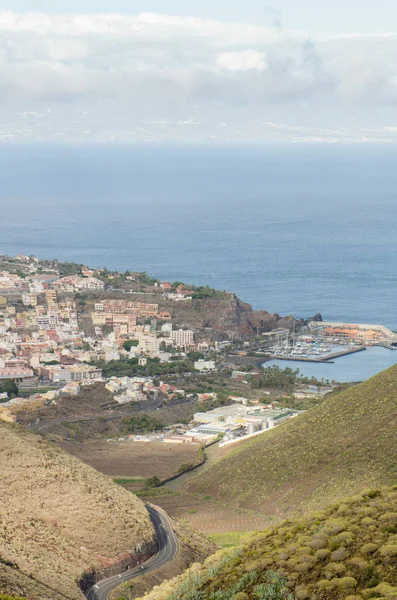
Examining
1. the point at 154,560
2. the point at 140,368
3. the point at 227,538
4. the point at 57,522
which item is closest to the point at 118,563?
the point at 154,560

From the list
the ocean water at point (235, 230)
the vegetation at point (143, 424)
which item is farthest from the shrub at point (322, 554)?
the ocean water at point (235, 230)

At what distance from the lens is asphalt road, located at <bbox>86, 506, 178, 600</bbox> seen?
14.2m

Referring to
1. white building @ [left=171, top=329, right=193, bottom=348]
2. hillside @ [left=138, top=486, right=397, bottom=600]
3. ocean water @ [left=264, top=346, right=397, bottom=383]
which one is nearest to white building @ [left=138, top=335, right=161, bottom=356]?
white building @ [left=171, top=329, right=193, bottom=348]

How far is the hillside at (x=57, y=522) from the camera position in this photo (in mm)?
13922

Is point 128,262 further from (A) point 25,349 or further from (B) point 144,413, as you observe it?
(B) point 144,413

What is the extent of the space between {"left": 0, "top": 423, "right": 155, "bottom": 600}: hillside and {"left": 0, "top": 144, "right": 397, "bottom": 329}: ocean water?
36489 mm

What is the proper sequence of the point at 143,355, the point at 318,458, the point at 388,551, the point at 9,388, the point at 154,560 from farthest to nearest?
the point at 143,355 → the point at 9,388 → the point at 318,458 → the point at 154,560 → the point at 388,551

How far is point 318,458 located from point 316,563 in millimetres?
12597

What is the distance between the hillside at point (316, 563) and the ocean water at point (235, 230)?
1642 inches

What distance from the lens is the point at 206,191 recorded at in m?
135

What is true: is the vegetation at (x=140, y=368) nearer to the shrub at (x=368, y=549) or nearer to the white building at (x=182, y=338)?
the white building at (x=182, y=338)

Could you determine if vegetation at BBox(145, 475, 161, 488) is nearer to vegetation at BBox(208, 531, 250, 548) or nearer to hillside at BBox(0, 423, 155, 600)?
vegetation at BBox(208, 531, 250, 548)

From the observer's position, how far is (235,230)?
295 feet

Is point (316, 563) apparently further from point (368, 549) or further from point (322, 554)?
point (368, 549)
